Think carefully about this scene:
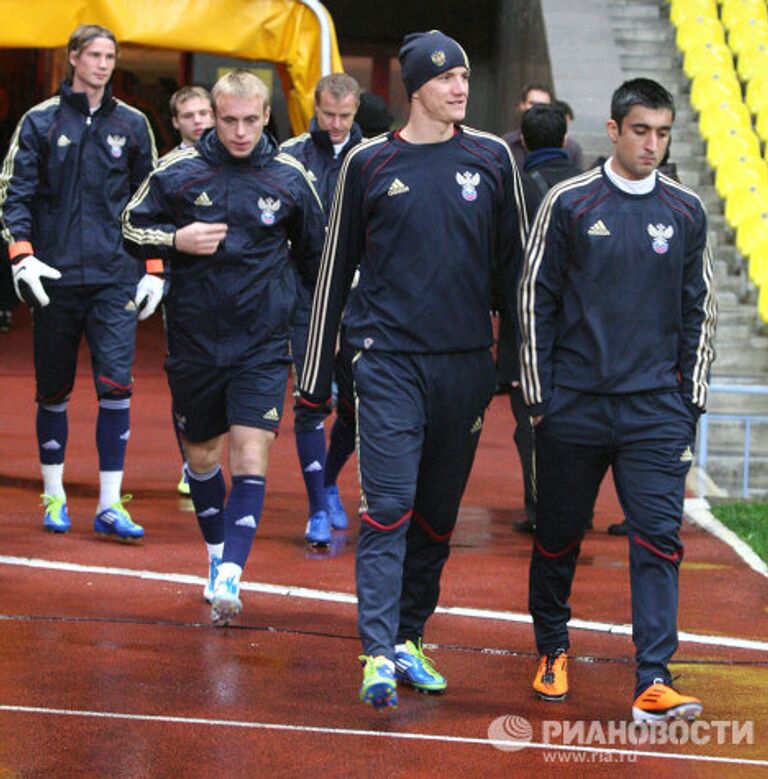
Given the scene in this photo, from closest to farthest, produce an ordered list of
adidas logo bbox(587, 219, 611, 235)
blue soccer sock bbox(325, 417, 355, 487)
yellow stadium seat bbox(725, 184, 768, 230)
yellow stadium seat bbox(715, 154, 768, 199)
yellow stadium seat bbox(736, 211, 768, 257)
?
adidas logo bbox(587, 219, 611, 235)
blue soccer sock bbox(325, 417, 355, 487)
yellow stadium seat bbox(736, 211, 768, 257)
yellow stadium seat bbox(725, 184, 768, 230)
yellow stadium seat bbox(715, 154, 768, 199)

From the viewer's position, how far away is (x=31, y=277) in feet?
27.5

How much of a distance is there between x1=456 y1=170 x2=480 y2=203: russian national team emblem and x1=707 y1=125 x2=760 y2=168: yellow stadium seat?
10.3m

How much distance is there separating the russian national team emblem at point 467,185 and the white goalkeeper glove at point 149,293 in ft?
7.78

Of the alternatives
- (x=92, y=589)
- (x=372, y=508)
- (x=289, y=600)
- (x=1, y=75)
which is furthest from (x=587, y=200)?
(x=1, y=75)

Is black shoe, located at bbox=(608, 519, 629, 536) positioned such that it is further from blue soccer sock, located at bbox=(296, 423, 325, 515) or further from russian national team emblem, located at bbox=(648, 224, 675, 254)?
russian national team emblem, located at bbox=(648, 224, 675, 254)

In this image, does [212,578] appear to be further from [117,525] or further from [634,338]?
[634,338]

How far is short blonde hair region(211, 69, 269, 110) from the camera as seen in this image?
22.7ft

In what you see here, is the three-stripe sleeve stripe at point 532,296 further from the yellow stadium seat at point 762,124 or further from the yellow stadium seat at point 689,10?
the yellow stadium seat at point 689,10

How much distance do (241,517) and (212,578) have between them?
50cm

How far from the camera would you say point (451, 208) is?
6.00m

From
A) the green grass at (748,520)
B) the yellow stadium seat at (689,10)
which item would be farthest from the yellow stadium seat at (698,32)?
the green grass at (748,520)

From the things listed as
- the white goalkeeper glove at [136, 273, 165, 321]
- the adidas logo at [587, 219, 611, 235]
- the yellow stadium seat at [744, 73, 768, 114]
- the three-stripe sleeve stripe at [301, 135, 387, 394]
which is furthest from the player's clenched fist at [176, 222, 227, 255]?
the yellow stadium seat at [744, 73, 768, 114]

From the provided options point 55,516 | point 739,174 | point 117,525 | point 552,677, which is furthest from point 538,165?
point 739,174

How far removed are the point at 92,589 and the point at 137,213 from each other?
1.68 metres
